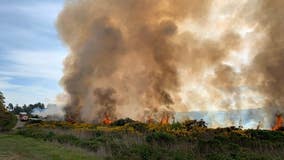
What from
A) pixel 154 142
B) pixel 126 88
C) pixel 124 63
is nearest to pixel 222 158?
pixel 154 142

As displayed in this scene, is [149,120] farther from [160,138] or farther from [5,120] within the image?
[160,138]

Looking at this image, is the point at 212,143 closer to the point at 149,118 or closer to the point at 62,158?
the point at 62,158

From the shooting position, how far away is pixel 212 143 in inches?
599

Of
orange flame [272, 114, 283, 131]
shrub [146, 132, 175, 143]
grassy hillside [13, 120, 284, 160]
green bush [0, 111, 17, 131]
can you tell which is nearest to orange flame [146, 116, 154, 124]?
orange flame [272, 114, 283, 131]

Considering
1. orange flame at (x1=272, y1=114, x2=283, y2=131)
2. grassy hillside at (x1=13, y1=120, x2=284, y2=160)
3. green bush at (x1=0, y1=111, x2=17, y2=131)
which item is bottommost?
grassy hillside at (x1=13, y1=120, x2=284, y2=160)

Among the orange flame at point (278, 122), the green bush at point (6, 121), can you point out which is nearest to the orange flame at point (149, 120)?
the orange flame at point (278, 122)

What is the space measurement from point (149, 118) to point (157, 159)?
29.8 metres

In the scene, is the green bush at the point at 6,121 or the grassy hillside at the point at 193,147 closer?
the grassy hillside at the point at 193,147

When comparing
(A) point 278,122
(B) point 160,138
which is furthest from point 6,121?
(A) point 278,122

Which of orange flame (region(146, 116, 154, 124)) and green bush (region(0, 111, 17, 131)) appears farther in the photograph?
orange flame (region(146, 116, 154, 124))

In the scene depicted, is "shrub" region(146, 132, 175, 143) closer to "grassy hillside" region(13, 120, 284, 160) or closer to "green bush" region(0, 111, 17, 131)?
"grassy hillside" region(13, 120, 284, 160)

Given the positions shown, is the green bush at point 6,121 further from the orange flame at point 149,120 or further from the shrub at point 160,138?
the shrub at point 160,138

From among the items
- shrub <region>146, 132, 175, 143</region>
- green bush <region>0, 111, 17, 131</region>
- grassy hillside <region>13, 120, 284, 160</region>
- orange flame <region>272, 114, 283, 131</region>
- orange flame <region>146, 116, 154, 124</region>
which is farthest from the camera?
orange flame <region>146, 116, 154, 124</region>

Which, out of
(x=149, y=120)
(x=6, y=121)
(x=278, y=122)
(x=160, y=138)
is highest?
(x=149, y=120)
